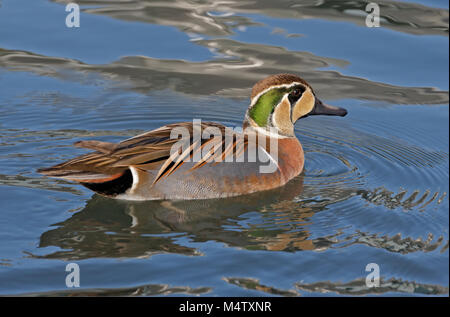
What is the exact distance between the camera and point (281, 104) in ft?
30.6

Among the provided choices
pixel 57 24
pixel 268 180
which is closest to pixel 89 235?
pixel 268 180

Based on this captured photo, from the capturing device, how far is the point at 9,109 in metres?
10.4

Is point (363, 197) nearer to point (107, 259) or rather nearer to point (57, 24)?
point (107, 259)

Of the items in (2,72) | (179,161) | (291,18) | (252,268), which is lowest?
(252,268)

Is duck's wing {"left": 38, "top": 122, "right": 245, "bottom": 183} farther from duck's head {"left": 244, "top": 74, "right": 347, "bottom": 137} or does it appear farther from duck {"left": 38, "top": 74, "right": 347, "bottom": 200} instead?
duck's head {"left": 244, "top": 74, "right": 347, "bottom": 137}

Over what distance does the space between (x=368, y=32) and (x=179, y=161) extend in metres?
5.35

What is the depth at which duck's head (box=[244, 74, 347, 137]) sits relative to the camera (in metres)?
9.16

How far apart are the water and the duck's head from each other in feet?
1.73

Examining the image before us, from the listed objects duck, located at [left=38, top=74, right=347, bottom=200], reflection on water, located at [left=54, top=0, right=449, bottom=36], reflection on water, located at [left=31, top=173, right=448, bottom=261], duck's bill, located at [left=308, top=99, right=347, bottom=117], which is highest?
reflection on water, located at [left=54, top=0, right=449, bottom=36]

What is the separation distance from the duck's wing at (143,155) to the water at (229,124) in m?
0.36

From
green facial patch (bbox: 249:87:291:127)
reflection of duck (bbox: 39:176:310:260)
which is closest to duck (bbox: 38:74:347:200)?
reflection of duck (bbox: 39:176:310:260)

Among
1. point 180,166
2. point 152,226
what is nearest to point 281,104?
point 180,166

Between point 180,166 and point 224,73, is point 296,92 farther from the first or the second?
point 224,73

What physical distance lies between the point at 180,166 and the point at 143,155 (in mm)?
392
